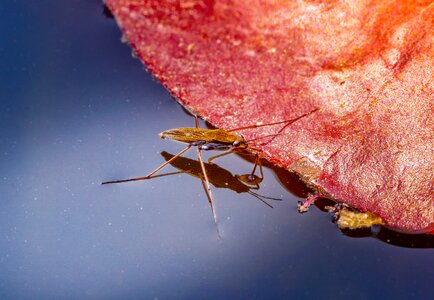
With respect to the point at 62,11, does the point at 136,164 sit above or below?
below

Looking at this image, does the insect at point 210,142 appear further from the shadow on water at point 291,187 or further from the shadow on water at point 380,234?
the shadow on water at point 380,234

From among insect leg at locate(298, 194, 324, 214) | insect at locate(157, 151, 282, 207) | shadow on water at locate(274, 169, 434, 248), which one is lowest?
shadow on water at locate(274, 169, 434, 248)

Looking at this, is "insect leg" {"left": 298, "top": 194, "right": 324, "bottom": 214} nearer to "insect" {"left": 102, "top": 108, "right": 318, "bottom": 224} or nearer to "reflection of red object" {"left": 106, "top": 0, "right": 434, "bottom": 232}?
"reflection of red object" {"left": 106, "top": 0, "right": 434, "bottom": 232}

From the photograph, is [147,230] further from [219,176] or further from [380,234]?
[380,234]

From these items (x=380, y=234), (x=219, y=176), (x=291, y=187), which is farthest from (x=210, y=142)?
(x=380, y=234)

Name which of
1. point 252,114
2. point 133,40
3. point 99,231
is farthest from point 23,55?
point 252,114

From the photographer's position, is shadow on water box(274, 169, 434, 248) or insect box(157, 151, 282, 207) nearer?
shadow on water box(274, 169, 434, 248)

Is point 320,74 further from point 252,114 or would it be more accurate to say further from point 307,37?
point 252,114

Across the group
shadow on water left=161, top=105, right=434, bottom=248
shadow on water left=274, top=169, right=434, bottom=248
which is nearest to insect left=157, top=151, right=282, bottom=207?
shadow on water left=161, top=105, right=434, bottom=248
